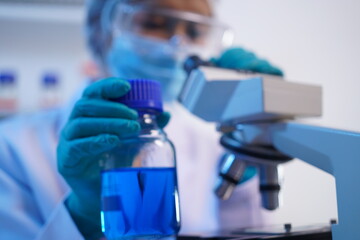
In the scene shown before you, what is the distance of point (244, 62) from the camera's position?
64cm

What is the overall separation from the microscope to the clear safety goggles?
0.54 metres

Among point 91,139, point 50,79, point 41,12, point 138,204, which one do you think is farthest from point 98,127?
point 41,12

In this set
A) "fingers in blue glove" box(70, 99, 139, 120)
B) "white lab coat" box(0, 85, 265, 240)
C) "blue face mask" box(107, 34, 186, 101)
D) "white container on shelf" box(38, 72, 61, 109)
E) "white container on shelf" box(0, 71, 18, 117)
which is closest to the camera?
"fingers in blue glove" box(70, 99, 139, 120)

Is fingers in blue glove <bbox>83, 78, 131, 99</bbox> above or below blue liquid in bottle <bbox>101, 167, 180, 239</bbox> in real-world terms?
above

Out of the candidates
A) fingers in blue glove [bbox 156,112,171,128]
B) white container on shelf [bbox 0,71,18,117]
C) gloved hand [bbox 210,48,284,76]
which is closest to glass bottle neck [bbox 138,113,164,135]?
fingers in blue glove [bbox 156,112,171,128]

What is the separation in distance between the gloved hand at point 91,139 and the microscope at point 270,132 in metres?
0.08

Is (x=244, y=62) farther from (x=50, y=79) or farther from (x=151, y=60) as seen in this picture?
(x=50, y=79)

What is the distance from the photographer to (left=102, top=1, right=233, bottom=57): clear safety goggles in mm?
1059

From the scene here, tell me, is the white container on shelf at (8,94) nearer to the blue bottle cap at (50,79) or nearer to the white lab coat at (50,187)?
the blue bottle cap at (50,79)

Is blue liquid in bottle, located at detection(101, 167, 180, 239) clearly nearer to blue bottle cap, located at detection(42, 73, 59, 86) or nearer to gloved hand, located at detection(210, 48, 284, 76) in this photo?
gloved hand, located at detection(210, 48, 284, 76)

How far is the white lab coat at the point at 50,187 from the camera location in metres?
0.68

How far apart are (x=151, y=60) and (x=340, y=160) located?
751 millimetres

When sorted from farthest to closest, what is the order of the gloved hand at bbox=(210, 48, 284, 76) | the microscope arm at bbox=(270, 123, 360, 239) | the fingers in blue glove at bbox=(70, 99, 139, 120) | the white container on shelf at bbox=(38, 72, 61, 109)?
the white container on shelf at bbox=(38, 72, 61, 109)
the gloved hand at bbox=(210, 48, 284, 76)
the fingers in blue glove at bbox=(70, 99, 139, 120)
the microscope arm at bbox=(270, 123, 360, 239)

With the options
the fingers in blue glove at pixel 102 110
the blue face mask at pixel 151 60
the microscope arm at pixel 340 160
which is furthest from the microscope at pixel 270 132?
the blue face mask at pixel 151 60
